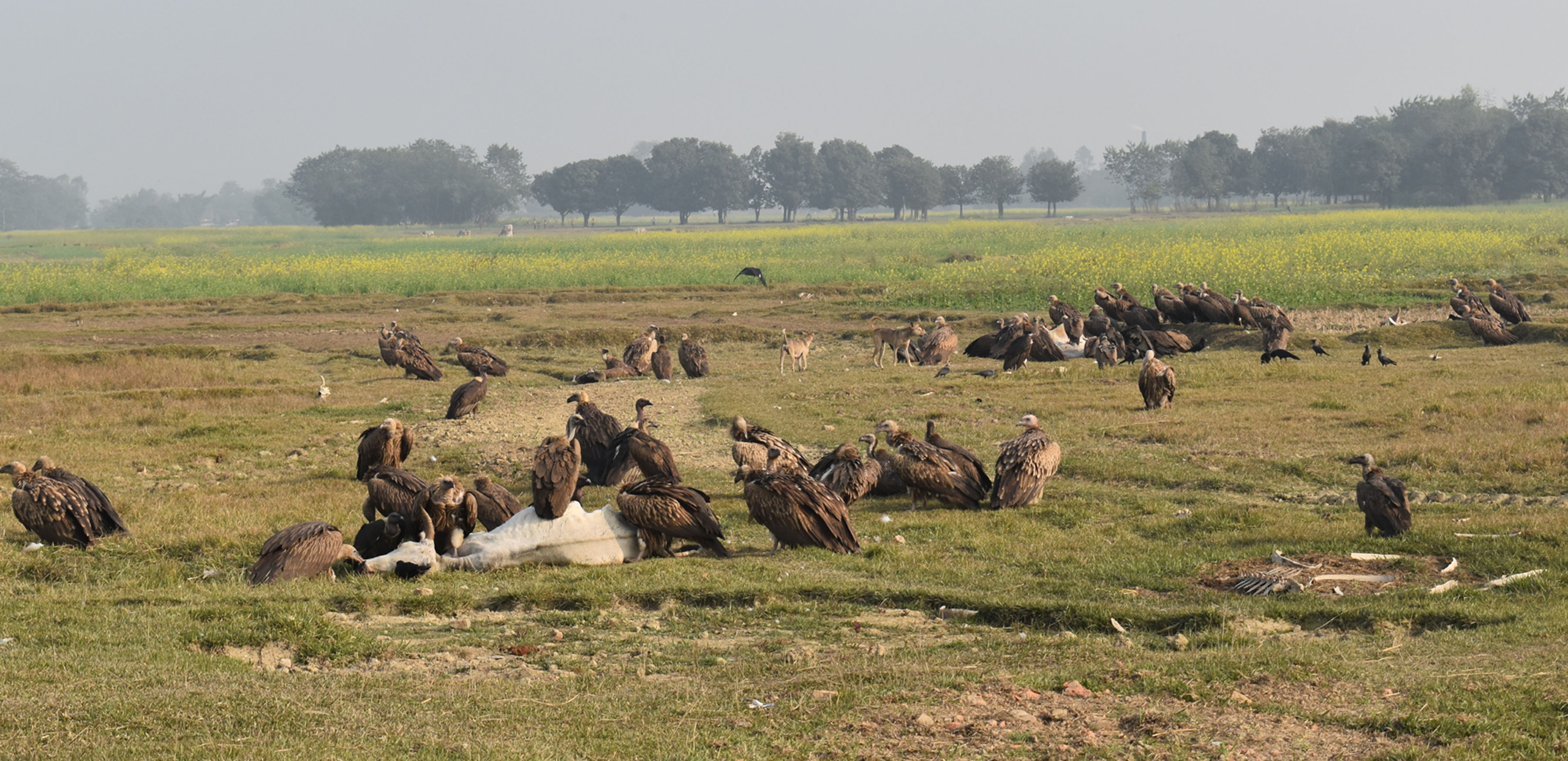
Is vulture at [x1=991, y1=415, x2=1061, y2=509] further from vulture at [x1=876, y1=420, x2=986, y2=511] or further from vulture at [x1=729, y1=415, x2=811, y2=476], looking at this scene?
vulture at [x1=729, y1=415, x2=811, y2=476]

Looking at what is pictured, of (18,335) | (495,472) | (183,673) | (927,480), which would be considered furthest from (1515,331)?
(18,335)

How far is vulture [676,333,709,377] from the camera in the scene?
24.6 m

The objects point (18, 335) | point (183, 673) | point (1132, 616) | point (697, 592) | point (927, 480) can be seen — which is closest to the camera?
point (183, 673)

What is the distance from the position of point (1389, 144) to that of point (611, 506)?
130m

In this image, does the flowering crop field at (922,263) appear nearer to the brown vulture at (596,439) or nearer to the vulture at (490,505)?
the brown vulture at (596,439)

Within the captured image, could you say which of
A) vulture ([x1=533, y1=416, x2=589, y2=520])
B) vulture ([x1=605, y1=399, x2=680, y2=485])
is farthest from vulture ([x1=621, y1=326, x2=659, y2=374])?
vulture ([x1=533, y1=416, x2=589, y2=520])

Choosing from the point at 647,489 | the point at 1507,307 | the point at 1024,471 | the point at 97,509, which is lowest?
the point at 1024,471

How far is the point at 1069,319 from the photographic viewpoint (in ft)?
93.1

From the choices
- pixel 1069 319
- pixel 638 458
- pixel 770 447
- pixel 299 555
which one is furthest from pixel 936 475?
pixel 1069 319

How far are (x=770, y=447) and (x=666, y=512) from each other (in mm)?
3174

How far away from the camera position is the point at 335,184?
160 metres

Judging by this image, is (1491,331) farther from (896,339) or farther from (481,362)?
(481,362)

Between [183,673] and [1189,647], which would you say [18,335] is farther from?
[1189,647]

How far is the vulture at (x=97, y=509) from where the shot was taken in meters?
11.3
